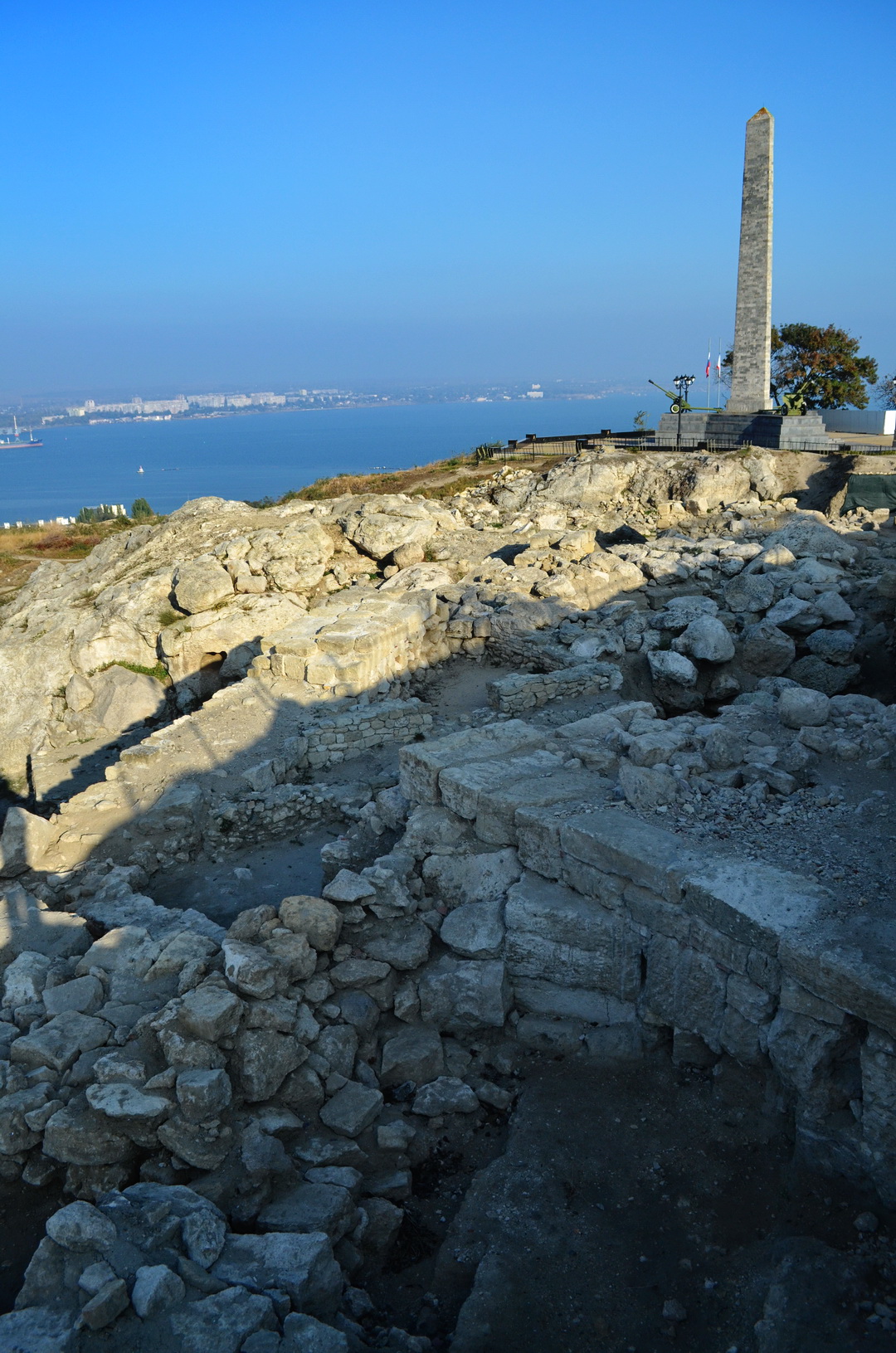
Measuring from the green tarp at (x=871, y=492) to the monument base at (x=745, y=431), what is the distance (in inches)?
147

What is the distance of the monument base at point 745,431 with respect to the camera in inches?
887

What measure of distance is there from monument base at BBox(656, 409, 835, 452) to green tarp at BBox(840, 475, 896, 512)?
3744 mm

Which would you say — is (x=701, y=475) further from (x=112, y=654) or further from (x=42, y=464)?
(x=42, y=464)

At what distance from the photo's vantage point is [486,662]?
12422 millimetres

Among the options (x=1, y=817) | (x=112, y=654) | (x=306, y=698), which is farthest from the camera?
(x=112, y=654)

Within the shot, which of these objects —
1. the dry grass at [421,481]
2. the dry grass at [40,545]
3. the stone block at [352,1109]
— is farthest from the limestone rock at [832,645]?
the dry grass at [40,545]

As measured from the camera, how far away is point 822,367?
3200cm

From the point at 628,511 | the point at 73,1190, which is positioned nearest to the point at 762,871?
the point at 73,1190

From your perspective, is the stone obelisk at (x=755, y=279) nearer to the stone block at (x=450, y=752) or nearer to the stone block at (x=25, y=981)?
the stone block at (x=450, y=752)

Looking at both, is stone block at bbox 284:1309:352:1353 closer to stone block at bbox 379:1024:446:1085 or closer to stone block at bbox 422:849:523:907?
stone block at bbox 379:1024:446:1085

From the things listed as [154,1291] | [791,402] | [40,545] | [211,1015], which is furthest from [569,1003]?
[40,545]

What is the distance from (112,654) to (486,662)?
21.3 ft

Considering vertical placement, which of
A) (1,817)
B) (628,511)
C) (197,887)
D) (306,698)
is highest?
(628,511)

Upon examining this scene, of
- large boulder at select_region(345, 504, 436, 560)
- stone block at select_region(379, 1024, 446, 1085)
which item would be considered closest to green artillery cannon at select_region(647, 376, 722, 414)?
large boulder at select_region(345, 504, 436, 560)
